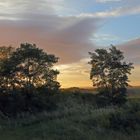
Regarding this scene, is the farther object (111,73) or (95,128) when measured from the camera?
(111,73)

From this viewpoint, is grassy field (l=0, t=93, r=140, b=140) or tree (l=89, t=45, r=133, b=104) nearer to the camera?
grassy field (l=0, t=93, r=140, b=140)

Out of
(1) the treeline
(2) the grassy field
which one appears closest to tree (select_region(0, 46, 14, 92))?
(1) the treeline

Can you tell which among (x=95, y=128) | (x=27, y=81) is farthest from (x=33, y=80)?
(x=95, y=128)

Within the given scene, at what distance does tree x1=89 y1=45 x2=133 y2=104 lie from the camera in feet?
169

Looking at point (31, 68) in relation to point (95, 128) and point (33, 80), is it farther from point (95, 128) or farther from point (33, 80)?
point (95, 128)

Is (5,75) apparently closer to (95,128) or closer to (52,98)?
(52,98)

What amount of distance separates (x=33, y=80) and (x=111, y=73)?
34.8 feet

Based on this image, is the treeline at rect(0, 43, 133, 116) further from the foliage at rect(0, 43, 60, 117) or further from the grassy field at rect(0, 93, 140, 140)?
the grassy field at rect(0, 93, 140, 140)

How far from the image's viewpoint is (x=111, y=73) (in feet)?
172

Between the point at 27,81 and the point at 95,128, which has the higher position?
the point at 27,81

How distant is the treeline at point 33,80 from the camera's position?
4463 cm

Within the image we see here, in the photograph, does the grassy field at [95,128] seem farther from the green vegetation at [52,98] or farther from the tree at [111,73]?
the tree at [111,73]

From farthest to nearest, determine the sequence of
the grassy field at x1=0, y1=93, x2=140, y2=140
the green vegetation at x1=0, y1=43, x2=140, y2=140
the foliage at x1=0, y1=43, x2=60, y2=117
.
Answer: the foliage at x1=0, y1=43, x2=60, y2=117
the green vegetation at x1=0, y1=43, x2=140, y2=140
the grassy field at x1=0, y1=93, x2=140, y2=140

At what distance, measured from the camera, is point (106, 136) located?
70.7 feet
